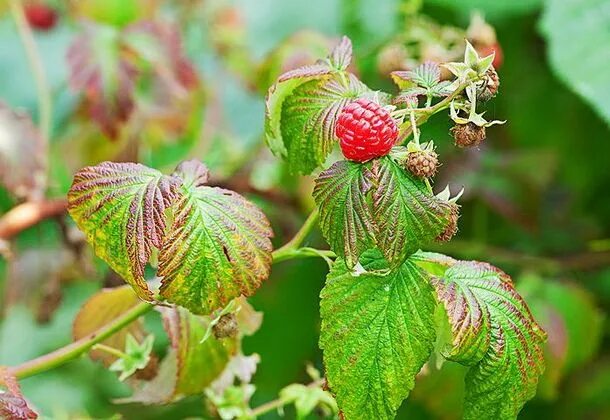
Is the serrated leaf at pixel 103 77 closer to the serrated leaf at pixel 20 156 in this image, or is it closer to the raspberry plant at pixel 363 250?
the serrated leaf at pixel 20 156

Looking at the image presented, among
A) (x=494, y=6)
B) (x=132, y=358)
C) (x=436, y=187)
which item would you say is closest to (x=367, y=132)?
(x=132, y=358)

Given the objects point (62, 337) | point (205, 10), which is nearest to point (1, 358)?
point (62, 337)

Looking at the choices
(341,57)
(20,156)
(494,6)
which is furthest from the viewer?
(494,6)

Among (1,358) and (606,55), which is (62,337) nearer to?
(1,358)

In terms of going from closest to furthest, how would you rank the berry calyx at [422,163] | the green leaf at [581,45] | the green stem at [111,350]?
the berry calyx at [422,163], the green stem at [111,350], the green leaf at [581,45]

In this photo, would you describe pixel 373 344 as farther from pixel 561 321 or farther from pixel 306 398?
pixel 561 321

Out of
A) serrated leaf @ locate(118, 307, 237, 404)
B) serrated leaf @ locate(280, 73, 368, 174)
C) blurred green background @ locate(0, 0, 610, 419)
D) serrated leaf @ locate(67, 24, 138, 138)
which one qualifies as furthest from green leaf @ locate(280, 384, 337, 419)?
serrated leaf @ locate(67, 24, 138, 138)

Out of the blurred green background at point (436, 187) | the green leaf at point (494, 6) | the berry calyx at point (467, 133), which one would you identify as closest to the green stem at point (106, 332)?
the berry calyx at point (467, 133)
